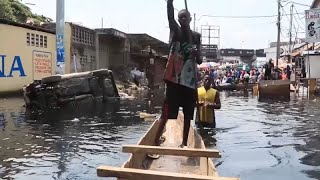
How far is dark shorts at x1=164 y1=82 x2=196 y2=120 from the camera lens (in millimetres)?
6375

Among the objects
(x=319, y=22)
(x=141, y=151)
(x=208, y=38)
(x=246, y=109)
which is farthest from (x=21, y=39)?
(x=208, y=38)

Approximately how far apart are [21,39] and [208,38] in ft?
263

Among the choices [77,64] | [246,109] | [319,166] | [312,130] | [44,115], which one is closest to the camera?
[319,166]

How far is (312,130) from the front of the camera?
12055 mm

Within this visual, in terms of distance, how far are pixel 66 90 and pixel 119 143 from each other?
28.8 feet

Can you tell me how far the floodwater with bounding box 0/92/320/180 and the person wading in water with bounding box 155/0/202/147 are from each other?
1352mm

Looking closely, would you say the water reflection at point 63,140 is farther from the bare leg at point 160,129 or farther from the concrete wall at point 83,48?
the concrete wall at point 83,48

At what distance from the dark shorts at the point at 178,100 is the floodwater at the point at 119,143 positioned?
1.26 meters

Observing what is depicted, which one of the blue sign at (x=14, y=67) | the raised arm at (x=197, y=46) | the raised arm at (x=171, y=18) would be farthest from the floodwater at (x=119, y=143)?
the blue sign at (x=14, y=67)

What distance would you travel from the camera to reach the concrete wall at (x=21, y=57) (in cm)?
2277

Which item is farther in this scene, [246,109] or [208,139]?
[246,109]

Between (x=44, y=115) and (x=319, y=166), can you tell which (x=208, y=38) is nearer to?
(x=44, y=115)

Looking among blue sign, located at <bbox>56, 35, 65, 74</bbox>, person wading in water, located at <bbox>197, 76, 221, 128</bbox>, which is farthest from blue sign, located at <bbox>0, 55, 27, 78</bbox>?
person wading in water, located at <bbox>197, 76, 221, 128</bbox>

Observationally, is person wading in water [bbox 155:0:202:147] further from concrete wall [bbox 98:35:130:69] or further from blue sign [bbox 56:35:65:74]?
concrete wall [bbox 98:35:130:69]
